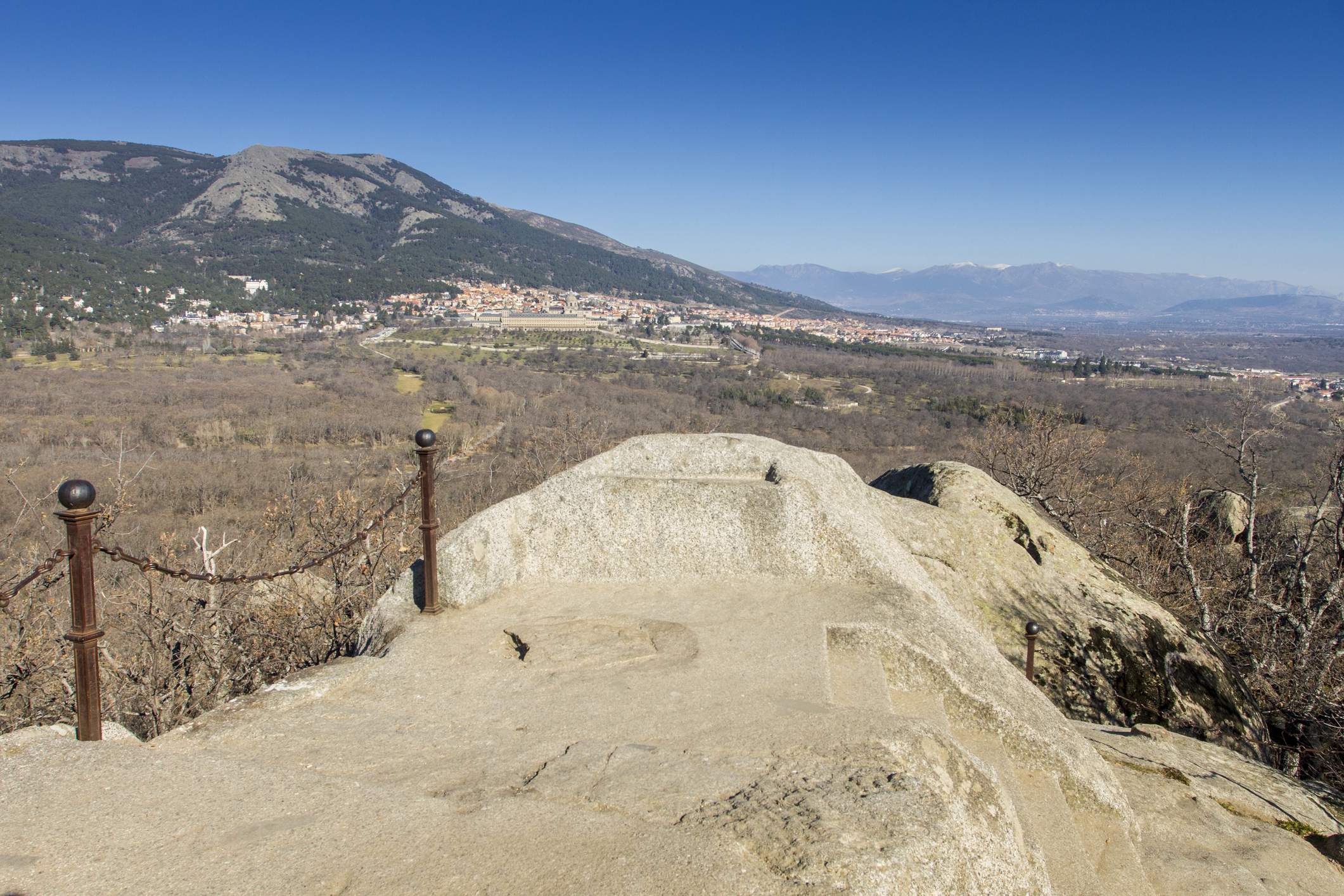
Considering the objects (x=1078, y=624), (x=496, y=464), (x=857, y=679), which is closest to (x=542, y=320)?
(x=496, y=464)

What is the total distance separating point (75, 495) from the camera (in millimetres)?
4117

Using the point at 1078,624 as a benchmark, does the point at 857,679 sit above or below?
above

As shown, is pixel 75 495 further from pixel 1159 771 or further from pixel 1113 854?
pixel 1159 771

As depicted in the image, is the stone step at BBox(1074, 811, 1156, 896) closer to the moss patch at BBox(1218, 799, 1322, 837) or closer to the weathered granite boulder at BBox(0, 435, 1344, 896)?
the weathered granite boulder at BBox(0, 435, 1344, 896)

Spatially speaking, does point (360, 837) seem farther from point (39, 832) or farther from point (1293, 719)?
point (1293, 719)

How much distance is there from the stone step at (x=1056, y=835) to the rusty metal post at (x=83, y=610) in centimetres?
538

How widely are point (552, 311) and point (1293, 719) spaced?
12958cm

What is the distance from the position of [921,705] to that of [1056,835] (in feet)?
3.63

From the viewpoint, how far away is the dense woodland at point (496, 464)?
9.48m

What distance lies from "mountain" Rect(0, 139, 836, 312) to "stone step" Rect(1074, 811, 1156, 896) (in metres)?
126

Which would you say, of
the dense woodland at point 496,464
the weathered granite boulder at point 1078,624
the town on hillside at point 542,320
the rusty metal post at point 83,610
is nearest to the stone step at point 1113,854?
the weathered granite boulder at point 1078,624

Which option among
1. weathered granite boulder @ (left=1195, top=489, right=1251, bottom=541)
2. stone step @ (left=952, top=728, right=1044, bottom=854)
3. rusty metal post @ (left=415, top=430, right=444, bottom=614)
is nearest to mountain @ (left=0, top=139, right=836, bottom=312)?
rusty metal post @ (left=415, top=430, right=444, bottom=614)

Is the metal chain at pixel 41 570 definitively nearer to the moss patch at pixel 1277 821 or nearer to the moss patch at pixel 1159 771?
the moss patch at pixel 1159 771

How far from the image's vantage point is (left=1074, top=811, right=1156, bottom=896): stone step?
15.1 feet
